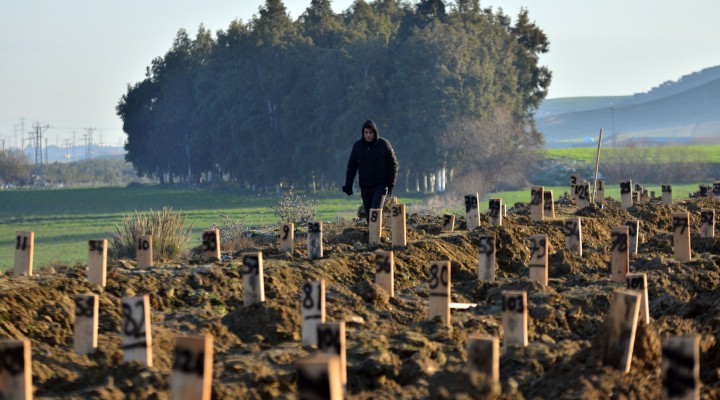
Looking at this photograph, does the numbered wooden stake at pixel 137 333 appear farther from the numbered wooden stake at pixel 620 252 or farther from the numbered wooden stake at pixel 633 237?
the numbered wooden stake at pixel 633 237

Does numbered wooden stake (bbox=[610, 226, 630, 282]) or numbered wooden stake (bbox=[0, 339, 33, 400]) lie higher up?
numbered wooden stake (bbox=[610, 226, 630, 282])

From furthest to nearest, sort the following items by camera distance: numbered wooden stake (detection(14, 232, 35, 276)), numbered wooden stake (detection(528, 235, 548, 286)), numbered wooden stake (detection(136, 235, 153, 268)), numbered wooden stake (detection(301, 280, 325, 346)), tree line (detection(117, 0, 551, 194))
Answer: tree line (detection(117, 0, 551, 194)) < numbered wooden stake (detection(136, 235, 153, 268)) < numbered wooden stake (detection(14, 232, 35, 276)) < numbered wooden stake (detection(528, 235, 548, 286)) < numbered wooden stake (detection(301, 280, 325, 346))

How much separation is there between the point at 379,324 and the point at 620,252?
2949 mm

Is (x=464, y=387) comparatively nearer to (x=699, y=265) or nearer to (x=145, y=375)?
(x=145, y=375)

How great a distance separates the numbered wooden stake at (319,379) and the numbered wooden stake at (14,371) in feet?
6.04

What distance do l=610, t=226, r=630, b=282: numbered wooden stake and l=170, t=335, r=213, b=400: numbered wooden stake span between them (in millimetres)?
6495

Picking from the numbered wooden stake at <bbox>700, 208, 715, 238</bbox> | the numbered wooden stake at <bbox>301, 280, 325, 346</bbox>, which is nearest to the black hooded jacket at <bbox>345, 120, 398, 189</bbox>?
the numbered wooden stake at <bbox>700, 208, 715, 238</bbox>

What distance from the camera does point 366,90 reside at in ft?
228

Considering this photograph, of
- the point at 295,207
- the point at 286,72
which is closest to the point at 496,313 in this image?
the point at 295,207

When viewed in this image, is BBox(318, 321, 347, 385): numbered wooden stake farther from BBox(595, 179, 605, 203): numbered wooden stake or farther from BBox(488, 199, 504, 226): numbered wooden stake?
BBox(595, 179, 605, 203): numbered wooden stake

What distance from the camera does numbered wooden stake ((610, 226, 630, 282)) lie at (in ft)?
40.0

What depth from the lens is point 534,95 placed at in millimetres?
77375

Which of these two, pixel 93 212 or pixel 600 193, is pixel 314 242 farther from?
pixel 93 212

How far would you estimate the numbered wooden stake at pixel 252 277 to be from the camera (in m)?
10.5
